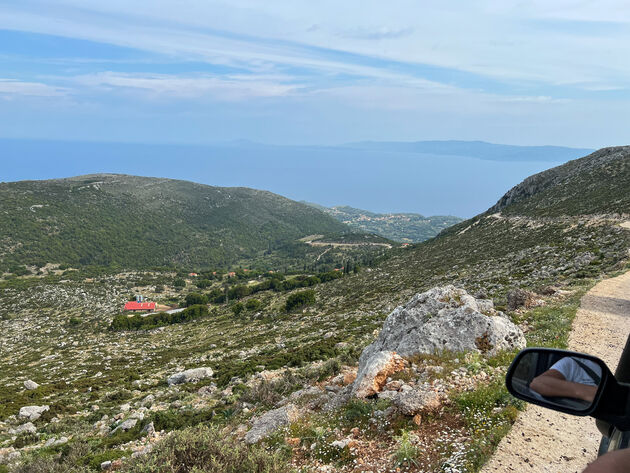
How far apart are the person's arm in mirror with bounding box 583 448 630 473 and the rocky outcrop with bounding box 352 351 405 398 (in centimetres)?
754

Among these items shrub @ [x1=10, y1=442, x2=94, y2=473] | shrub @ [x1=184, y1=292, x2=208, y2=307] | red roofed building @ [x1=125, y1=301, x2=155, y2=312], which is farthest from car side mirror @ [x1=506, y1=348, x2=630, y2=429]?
red roofed building @ [x1=125, y1=301, x2=155, y2=312]

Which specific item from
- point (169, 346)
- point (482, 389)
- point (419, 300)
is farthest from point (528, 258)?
point (169, 346)

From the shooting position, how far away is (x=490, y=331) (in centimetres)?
1045

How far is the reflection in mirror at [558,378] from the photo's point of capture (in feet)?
8.09

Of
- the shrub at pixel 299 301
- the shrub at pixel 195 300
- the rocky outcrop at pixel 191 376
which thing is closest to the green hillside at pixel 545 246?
the shrub at pixel 299 301

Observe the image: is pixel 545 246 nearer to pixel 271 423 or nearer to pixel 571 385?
pixel 271 423

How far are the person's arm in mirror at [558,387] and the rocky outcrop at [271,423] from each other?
7024mm

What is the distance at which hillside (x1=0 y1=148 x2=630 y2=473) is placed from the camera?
676 centimetres

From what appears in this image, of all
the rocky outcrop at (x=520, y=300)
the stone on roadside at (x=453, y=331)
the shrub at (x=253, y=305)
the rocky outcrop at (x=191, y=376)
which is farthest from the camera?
the shrub at (x=253, y=305)

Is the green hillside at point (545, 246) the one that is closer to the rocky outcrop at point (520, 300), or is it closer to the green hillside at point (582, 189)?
the green hillside at point (582, 189)

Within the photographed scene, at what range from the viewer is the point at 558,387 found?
272cm

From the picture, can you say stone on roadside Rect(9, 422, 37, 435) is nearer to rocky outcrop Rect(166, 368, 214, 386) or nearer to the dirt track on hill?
rocky outcrop Rect(166, 368, 214, 386)

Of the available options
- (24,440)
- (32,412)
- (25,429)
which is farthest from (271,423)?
(32,412)

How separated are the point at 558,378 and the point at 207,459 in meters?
6.05
